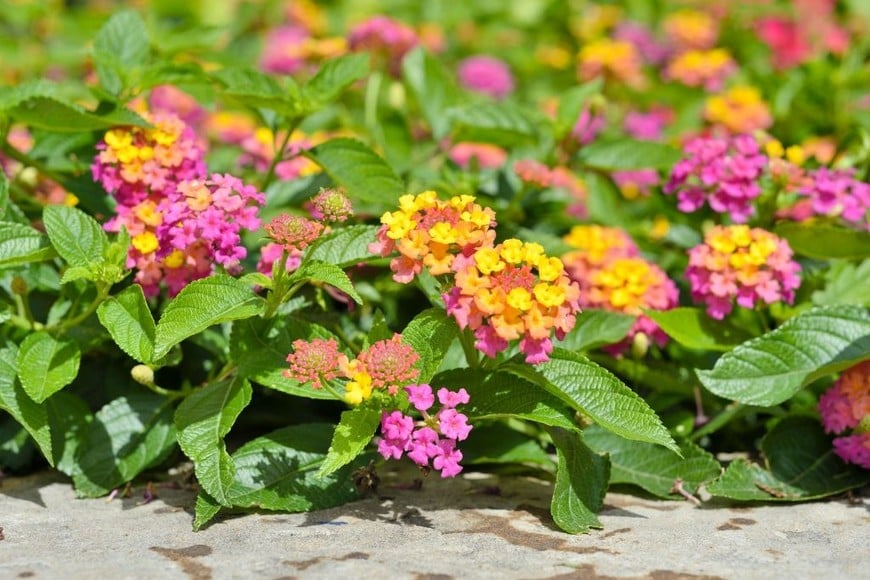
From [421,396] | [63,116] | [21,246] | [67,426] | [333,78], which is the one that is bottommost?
[67,426]

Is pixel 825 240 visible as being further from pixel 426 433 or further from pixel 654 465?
pixel 426 433

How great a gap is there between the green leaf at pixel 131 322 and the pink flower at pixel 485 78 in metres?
2.26

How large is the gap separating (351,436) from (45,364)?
1.77 feet

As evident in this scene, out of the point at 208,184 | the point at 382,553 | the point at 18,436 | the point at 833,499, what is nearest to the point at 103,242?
the point at 208,184

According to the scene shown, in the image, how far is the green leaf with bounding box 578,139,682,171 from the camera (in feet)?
8.21

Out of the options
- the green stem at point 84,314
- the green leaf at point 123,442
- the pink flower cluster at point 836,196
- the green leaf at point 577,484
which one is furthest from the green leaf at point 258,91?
the pink flower cluster at point 836,196

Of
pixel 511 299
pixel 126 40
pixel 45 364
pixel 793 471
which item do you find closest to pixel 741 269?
pixel 793 471

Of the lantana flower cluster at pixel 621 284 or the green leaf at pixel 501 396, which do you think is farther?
the lantana flower cluster at pixel 621 284

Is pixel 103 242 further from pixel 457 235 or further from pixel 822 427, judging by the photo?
pixel 822 427

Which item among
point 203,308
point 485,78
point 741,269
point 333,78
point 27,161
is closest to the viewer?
point 203,308

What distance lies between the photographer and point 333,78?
92.0 inches

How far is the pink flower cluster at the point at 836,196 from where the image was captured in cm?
231

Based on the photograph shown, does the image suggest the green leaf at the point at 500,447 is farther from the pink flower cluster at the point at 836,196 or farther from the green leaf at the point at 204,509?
the pink flower cluster at the point at 836,196

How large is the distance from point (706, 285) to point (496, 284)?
2.07 ft
